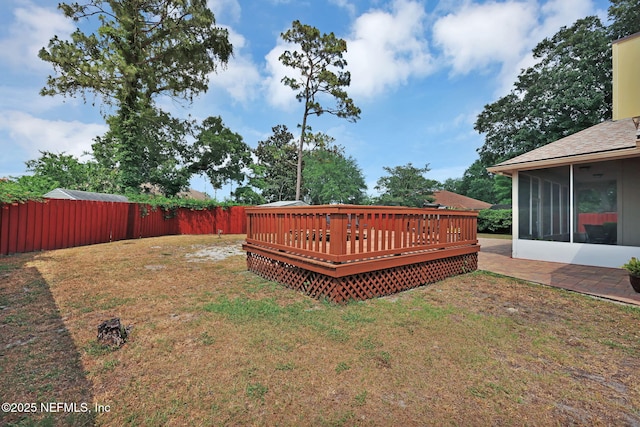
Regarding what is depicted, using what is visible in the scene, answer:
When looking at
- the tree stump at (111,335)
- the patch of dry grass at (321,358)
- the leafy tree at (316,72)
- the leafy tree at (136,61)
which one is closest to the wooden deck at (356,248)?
the patch of dry grass at (321,358)

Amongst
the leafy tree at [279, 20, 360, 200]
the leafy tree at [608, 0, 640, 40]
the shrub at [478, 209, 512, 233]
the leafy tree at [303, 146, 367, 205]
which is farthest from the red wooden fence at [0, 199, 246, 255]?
the leafy tree at [608, 0, 640, 40]

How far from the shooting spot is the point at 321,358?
2414mm

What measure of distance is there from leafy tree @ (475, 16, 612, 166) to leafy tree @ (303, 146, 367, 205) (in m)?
13.6

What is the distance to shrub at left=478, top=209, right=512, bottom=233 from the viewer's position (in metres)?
15.6

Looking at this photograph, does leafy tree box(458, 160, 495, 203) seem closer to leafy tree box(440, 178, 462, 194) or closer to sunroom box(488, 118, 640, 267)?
leafy tree box(440, 178, 462, 194)

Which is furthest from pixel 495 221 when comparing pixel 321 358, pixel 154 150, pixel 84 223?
pixel 154 150

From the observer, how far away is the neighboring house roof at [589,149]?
5992 millimetres

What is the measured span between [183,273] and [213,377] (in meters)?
4.12

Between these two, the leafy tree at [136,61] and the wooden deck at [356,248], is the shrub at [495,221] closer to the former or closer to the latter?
the wooden deck at [356,248]

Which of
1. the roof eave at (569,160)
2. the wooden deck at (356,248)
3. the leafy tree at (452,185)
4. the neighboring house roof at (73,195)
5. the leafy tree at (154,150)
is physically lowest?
the wooden deck at (356,248)

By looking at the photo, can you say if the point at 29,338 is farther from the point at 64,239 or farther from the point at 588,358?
the point at 64,239

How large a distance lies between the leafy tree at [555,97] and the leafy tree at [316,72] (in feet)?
31.1

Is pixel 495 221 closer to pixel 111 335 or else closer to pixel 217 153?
pixel 111 335

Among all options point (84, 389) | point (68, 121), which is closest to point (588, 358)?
point (84, 389)
